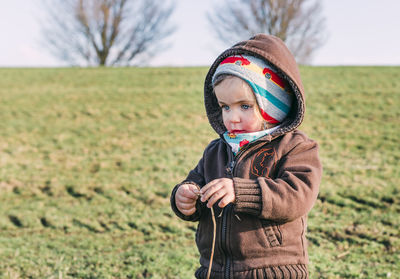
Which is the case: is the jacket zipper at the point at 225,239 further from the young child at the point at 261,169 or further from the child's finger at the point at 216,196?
the child's finger at the point at 216,196

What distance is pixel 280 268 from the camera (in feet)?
5.94

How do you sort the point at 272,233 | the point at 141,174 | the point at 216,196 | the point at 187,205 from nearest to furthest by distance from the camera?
1. the point at 216,196
2. the point at 272,233
3. the point at 187,205
4. the point at 141,174

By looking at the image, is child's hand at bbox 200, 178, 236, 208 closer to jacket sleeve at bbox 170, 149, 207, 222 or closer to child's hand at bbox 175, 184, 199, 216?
child's hand at bbox 175, 184, 199, 216

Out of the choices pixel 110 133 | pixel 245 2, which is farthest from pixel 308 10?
pixel 110 133

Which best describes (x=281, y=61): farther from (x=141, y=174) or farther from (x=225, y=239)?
(x=141, y=174)

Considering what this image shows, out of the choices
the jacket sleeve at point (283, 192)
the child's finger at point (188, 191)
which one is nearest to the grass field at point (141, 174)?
the child's finger at point (188, 191)

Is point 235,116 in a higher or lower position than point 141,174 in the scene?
lower

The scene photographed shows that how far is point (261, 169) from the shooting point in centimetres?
188

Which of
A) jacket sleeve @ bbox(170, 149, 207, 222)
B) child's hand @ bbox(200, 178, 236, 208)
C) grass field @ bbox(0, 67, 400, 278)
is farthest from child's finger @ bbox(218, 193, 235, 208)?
grass field @ bbox(0, 67, 400, 278)

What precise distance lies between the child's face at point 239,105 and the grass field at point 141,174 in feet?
5.87

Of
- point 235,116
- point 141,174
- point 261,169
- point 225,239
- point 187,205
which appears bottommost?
point 225,239

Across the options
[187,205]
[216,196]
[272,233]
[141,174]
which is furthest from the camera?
[141,174]

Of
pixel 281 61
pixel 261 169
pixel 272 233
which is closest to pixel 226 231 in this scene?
pixel 272 233

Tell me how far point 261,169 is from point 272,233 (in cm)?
28
